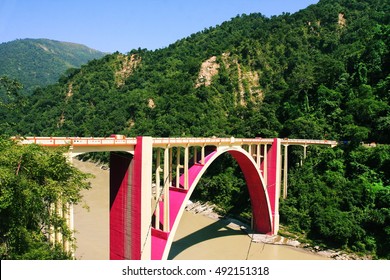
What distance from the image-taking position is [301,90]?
33.2 m

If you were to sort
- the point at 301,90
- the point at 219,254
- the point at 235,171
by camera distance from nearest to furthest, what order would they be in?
1. the point at 219,254
2. the point at 235,171
3. the point at 301,90

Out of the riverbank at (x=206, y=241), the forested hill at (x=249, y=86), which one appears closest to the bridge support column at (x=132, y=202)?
the riverbank at (x=206, y=241)

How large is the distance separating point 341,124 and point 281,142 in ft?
26.1

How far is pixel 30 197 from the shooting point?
19.7 feet

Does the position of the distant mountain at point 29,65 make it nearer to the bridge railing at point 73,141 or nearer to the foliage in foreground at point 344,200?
the foliage in foreground at point 344,200

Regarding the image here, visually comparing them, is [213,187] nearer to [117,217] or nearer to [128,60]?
[117,217]

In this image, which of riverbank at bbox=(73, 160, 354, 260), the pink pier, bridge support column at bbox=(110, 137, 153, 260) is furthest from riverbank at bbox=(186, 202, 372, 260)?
bridge support column at bbox=(110, 137, 153, 260)

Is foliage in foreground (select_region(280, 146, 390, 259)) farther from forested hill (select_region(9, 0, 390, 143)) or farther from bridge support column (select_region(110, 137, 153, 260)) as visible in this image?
bridge support column (select_region(110, 137, 153, 260))

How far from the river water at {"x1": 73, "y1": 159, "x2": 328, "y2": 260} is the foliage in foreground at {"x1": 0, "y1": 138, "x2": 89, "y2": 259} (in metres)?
8.90

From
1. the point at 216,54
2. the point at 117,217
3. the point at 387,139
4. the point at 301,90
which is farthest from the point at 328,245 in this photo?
the point at 216,54

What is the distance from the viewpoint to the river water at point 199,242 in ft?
59.1

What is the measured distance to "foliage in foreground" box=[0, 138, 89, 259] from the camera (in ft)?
19.6

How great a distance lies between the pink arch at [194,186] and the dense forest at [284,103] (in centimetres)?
185

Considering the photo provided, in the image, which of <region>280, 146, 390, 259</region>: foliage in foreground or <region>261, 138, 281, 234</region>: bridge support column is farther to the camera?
<region>261, 138, 281, 234</region>: bridge support column
